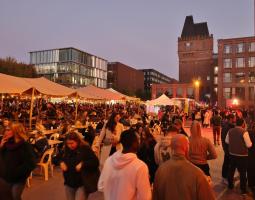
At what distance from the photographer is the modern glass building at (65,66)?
74.1m

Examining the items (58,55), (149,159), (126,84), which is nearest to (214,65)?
(126,84)

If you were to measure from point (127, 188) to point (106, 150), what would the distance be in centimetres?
885

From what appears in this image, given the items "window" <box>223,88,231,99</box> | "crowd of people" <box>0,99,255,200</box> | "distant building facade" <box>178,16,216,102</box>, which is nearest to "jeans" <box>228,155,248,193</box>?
"crowd of people" <box>0,99,255,200</box>

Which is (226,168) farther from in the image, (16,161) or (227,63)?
(227,63)

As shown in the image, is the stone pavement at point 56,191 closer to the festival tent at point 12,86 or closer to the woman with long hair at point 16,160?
the woman with long hair at point 16,160

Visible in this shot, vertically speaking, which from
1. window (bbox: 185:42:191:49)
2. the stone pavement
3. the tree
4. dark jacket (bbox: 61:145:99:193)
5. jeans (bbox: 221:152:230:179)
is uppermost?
window (bbox: 185:42:191:49)

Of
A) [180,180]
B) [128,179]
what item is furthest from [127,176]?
[180,180]

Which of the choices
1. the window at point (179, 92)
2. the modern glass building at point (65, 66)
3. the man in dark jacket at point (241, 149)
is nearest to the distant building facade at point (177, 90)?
the window at point (179, 92)

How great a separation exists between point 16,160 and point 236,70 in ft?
238

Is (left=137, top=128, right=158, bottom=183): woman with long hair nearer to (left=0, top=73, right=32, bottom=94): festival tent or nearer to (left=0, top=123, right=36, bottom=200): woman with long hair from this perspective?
(left=0, top=123, right=36, bottom=200): woman with long hair

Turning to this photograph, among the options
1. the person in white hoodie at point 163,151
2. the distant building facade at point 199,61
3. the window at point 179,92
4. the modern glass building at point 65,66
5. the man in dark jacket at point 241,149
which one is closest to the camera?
the person in white hoodie at point 163,151

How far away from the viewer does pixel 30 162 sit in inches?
152

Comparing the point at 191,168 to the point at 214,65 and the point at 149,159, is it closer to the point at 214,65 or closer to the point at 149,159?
the point at 149,159

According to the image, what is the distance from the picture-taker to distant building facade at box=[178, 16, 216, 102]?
84125mm
